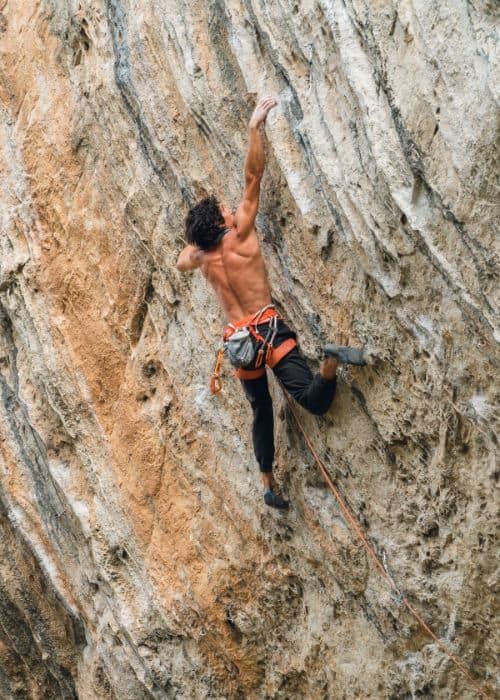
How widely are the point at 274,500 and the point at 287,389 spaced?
94 cm

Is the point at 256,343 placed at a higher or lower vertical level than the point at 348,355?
higher

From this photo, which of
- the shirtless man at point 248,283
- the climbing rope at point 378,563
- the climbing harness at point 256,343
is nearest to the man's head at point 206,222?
the shirtless man at point 248,283

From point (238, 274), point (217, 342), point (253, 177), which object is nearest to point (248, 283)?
point (238, 274)

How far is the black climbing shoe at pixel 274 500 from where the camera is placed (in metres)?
6.89

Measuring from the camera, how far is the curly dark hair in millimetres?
6355

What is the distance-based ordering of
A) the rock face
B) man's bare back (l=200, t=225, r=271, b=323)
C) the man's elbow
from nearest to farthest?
the rock face
the man's elbow
man's bare back (l=200, t=225, r=271, b=323)

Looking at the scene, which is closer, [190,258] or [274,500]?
[190,258]

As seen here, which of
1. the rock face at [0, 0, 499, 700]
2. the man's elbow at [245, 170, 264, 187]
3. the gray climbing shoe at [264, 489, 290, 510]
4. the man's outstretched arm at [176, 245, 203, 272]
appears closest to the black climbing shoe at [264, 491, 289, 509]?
the gray climbing shoe at [264, 489, 290, 510]

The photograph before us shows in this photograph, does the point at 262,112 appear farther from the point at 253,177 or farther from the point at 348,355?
the point at 348,355

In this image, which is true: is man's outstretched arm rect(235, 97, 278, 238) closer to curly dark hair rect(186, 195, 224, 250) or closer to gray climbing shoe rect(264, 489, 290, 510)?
curly dark hair rect(186, 195, 224, 250)

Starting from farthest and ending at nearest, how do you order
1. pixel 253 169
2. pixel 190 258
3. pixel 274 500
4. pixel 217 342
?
pixel 217 342 < pixel 274 500 < pixel 190 258 < pixel 253 169

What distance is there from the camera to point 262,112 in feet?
19.7

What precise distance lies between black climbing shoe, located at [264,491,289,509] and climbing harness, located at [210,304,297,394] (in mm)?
969

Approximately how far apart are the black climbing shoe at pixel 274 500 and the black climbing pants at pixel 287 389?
0.55ft
